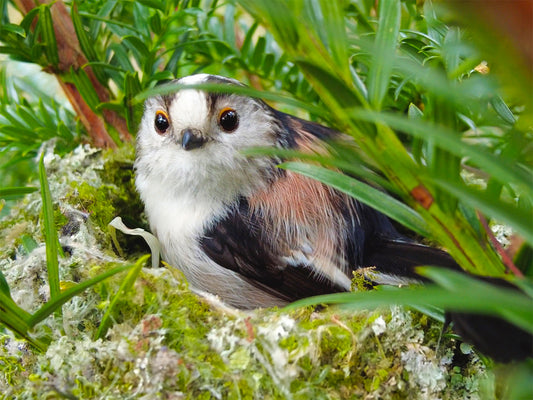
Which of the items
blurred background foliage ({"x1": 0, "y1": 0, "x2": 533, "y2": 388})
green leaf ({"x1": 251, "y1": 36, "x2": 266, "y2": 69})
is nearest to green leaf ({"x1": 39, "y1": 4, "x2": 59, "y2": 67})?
blurred background foliage ({"x1": 0, "y1": 0, "x2": 533, "y2": 388})

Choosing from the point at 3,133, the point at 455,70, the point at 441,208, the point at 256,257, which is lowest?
the point at 256,257

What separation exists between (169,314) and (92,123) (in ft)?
2.79

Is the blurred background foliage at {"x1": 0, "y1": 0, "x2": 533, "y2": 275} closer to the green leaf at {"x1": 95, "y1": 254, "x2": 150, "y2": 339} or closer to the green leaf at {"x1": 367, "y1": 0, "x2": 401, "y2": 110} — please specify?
the green leaf at {"x1": 367, "y1": 0, "x2": 401, "y2": 110}

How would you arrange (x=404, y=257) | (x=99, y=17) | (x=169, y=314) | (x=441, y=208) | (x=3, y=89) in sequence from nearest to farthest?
(x=441, y=208) < (x=169, y=314) < (x=404, y=257) < (x=99, y=17) < (x=3, y=89)

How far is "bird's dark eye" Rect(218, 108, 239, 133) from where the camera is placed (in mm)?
1354

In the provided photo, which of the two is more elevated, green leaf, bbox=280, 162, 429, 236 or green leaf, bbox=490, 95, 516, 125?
green leaf, bbox=490, 95, 516, 125

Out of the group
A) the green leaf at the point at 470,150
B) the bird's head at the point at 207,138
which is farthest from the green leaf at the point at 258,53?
the green leaf at the point at 470,150

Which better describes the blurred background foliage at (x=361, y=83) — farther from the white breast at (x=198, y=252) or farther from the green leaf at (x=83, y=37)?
the white breast at (x=198, y=252)

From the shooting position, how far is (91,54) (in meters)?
1.38

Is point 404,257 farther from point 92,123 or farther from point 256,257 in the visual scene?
point 92,123

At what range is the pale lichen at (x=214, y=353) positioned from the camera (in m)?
0.84

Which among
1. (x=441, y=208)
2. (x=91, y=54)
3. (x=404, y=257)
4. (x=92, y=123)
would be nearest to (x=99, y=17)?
(x=91, y=54)

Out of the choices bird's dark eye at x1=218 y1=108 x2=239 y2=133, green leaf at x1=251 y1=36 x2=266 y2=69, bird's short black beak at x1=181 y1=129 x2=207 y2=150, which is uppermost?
green leaf at x1=251 y1=36 x2=266 y2=69

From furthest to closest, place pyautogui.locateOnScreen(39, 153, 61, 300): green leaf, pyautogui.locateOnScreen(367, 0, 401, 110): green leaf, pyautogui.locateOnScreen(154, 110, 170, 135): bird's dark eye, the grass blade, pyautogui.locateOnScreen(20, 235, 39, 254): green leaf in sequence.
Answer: pyautogui.locateOnScreen(154, 110, 170, 135): bird's dark eye → pyautogui.locateOnScreen(20, 235, 39, 254): green leaf → pyautogui.locateOnScreen(39, 153, 61, 300): green leaf → the grass blade → pyautogui.locateOnScreen(367, 0, 401, 110): green leaf
